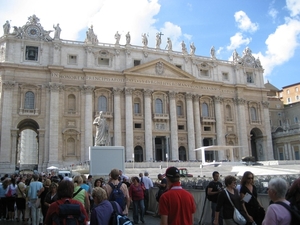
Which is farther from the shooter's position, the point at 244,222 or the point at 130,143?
the point at 130,143

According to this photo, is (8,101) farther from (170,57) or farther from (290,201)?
(290,201)

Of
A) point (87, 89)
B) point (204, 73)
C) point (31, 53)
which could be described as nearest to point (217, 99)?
point (204, 73)

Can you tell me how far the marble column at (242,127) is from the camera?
5297cm

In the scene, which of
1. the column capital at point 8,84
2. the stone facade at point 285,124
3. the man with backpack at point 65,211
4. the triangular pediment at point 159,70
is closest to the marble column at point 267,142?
the stone facade at point 285,124

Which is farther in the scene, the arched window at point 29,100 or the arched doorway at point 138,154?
the arched doorway at point 138,154

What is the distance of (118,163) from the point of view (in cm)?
2214

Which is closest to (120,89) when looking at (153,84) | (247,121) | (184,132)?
(153,84)

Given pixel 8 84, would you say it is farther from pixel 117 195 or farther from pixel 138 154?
pixel 117 195

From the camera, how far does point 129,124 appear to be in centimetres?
4603

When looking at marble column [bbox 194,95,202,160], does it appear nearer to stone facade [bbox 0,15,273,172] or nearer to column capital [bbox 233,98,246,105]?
stone facade [bbox 0,15,273,172]

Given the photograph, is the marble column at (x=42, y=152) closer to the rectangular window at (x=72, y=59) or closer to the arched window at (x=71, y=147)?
the arched window at (x=71, y=147)

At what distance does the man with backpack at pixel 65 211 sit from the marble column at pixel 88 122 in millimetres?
38643

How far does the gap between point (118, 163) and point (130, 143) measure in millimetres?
23351

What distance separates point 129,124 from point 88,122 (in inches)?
226
